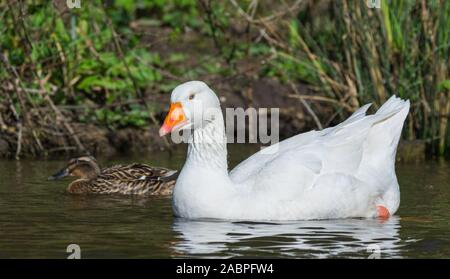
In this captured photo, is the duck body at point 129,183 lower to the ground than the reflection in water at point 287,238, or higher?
lower

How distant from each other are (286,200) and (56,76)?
6.59 metres

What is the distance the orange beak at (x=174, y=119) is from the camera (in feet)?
30.3

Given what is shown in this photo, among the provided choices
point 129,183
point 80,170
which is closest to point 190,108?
point 129,183

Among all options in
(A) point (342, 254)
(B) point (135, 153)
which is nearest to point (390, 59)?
(B) point (135, 153)

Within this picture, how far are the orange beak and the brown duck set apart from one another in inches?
99.4

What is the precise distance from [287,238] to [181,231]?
90 cm

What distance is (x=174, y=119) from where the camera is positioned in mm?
9258

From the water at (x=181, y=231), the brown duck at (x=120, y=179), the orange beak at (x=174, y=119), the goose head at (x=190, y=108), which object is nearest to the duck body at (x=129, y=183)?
the brown duck at (x=120, y=179)

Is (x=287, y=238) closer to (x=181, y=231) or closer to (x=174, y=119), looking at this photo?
(x=181, y=231)

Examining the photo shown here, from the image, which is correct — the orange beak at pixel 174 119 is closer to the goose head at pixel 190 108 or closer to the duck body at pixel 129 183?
the goose head at pixel 190 108

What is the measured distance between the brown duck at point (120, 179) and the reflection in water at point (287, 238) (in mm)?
2304

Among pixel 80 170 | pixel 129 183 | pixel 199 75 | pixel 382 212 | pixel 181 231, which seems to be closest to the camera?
pixel 181 231

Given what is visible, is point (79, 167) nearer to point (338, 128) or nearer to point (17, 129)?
point (17, 129)

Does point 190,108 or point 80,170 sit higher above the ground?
point 190,108
